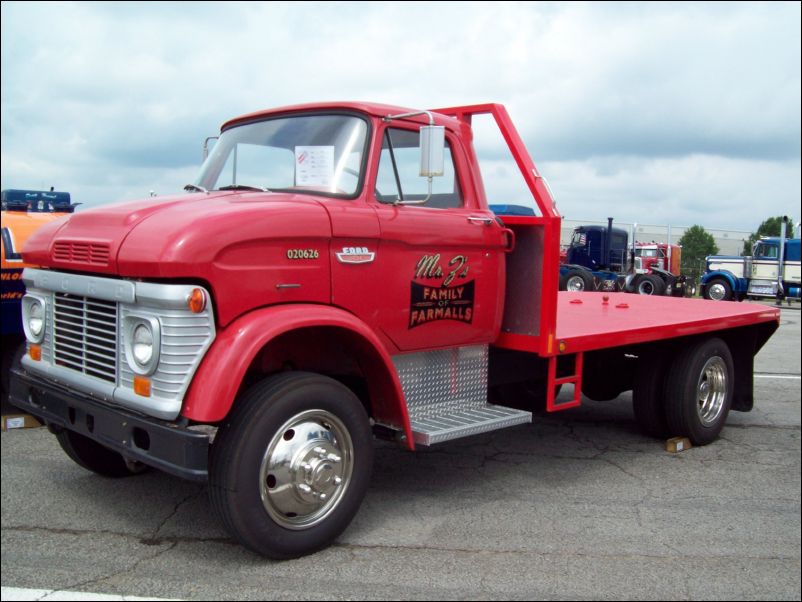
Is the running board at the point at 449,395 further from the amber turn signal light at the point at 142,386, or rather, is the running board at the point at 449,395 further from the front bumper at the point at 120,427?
the amber turn signal light at the point at 142,386

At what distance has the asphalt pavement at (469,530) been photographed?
3.56 meters

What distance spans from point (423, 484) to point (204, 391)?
2.13 m

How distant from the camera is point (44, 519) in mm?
4289

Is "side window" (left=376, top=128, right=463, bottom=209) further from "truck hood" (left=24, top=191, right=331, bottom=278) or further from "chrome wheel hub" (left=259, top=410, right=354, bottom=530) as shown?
"chrome wheel hub" (left=259, top=410, right=354, bottom=530)

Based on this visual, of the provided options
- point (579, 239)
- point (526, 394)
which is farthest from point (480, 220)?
point (579, 239)

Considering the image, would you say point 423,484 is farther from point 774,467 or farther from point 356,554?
point 774,467

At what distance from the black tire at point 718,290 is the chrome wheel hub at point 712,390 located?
1.36 m

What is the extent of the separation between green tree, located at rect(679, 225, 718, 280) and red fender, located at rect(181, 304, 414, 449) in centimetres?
361

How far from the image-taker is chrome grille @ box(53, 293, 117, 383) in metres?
3.80

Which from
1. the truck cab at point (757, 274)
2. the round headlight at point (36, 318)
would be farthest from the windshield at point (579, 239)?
the round headlight at point (36, 318)

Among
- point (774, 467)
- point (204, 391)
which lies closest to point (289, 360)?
point (204, 391)

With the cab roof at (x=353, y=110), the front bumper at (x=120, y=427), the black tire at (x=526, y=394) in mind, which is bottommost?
the black tire at (x=526, y=394)

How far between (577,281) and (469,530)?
14.9 feet

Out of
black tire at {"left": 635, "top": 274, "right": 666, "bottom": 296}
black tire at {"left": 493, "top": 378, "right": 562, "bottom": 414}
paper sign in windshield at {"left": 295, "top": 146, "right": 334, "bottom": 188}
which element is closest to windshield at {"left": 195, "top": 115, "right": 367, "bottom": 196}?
paper sign in windshield at {"left": 295, "top": 146, "right": 334, "bottom": 188}
